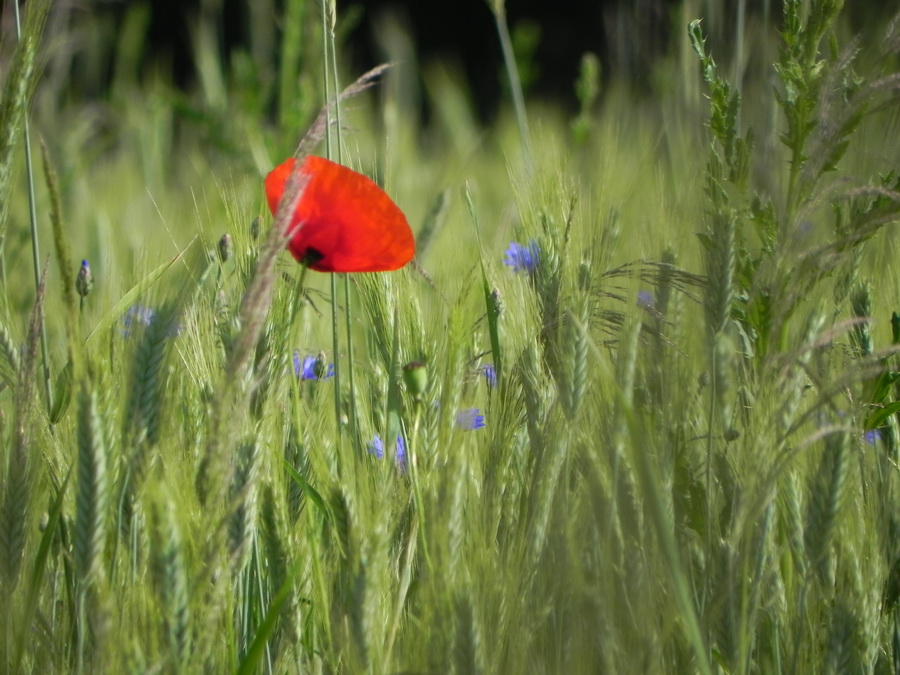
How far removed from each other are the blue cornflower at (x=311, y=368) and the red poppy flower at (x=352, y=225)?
0.12 metres

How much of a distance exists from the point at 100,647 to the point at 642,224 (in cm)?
46

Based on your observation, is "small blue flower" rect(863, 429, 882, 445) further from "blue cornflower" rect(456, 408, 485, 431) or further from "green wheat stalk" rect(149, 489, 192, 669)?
"green wheat stalk" rect(149, 489, 192, 669)

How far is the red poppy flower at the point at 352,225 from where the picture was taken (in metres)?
0.62

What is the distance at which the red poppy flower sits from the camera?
0.62m

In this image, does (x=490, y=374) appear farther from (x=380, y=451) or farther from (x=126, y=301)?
(x=126, y=301)

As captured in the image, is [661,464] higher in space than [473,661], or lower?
higher

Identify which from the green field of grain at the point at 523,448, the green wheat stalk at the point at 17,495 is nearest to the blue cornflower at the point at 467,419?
the green field of grain at the point at 523,448

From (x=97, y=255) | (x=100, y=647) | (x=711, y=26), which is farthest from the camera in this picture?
(x=97, y=255)

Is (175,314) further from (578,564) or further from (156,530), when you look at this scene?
(578,564)

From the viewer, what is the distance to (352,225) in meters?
0.63

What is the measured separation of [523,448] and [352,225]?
0.21 m

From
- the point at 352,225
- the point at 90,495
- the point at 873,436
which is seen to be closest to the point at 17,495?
the point at 90,495

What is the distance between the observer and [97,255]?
4.56 feet

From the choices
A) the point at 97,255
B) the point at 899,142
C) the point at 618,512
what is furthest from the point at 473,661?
the point at 97,255
